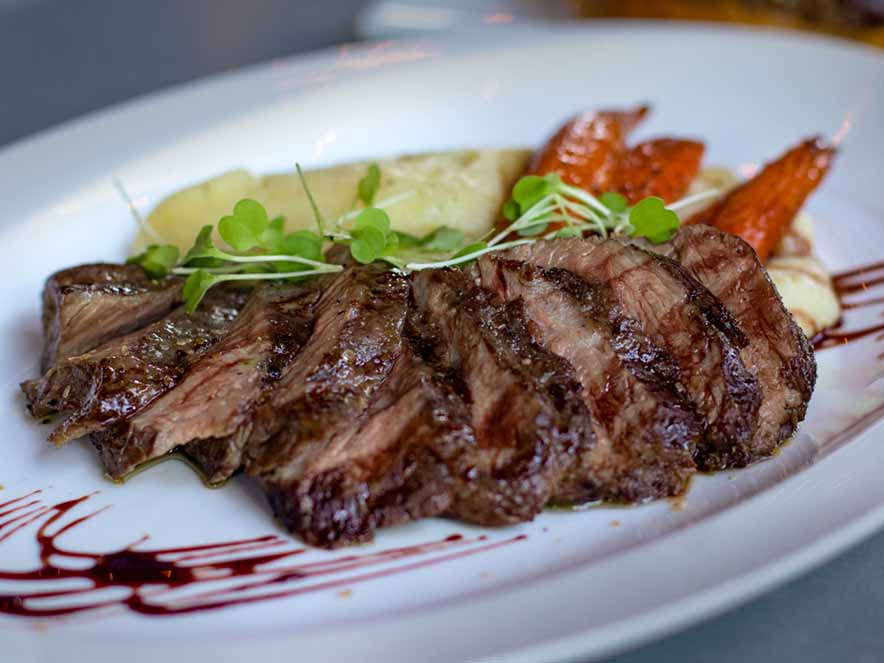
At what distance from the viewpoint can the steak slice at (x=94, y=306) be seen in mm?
3742

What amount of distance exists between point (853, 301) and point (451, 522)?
7.67ft

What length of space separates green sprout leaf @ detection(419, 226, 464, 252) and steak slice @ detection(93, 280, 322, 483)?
915mm

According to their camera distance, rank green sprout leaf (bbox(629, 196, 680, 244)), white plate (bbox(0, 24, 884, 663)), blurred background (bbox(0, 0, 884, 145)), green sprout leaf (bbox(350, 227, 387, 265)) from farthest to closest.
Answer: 1. blurred background (bbox(0, 0, 884, 145))
2. green sprout leaf (bbox(629, 196, 680, 244))
3. green sprout leaf (bbox(350, 227, 387, 265))
4. white plate (bbox(0, 24, 884, 663))

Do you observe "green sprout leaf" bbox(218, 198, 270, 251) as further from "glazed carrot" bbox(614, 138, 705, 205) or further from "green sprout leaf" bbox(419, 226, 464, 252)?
"glazed carrot" bbox(614, 138, 705, 205)

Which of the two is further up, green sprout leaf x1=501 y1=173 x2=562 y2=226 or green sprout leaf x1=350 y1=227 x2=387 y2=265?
green sprout leaf x1=350 y1=227 x2=387 y2=265

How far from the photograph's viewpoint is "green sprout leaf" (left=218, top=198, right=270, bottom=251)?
12.9 ft

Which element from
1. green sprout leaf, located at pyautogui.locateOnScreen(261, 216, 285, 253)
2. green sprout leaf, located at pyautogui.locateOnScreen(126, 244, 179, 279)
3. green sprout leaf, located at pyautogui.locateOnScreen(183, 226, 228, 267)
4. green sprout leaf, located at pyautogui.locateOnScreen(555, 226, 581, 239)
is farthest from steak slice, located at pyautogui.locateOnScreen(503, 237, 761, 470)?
green sprout leaf, located at pyautogui.locateOnScreen(126, 244, 179, 279)

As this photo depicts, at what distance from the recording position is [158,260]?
14.0 feet

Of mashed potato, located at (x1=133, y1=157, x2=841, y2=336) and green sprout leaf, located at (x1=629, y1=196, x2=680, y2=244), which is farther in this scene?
mashed potato, located at (x1=133, y1=157, x2=841, y2=336)

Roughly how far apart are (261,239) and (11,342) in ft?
3.75

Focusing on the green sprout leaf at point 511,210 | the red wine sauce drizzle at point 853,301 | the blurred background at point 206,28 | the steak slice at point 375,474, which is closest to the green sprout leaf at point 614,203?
the green sprout leaf at point 511,210

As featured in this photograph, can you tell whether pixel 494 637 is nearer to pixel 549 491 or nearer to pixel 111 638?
pixel 549 491

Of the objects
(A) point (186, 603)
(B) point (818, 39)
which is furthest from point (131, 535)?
(B) point (818, 39)

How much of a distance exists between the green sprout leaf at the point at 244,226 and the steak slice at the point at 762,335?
1621 mm
